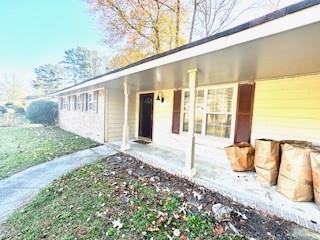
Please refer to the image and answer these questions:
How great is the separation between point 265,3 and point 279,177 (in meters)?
12.3

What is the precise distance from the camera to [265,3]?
12.3 metres

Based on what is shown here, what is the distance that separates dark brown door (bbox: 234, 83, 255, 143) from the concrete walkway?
3.95 metres

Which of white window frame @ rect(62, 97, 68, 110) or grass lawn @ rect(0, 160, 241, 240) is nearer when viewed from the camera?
grass lawn @ rect(0, 160, 241, 240)

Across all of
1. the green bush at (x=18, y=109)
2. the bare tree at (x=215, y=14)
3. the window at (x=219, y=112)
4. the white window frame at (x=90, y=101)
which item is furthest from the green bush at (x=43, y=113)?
the window at (x=219, y=112)

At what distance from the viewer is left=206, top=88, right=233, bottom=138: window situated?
5.70 m

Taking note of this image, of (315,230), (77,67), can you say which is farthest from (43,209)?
(77,67)

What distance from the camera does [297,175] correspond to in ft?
10.7

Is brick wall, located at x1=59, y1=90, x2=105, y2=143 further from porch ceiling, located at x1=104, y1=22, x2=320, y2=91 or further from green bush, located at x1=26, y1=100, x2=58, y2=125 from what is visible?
porch ceiling, located at x1=104, y1=22, x2=320, y2=91

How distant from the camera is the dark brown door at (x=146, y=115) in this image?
9023 mm

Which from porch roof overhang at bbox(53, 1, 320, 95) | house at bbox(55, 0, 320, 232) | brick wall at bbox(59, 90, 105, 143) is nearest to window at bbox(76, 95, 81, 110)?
brick wall at bbox(59, 90, 105, 143)

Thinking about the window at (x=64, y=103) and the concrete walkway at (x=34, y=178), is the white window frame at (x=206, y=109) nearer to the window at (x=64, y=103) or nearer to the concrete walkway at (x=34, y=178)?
the concrete walkway at (x=34, y=178)

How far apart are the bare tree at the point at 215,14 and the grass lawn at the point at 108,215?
12.2 metres

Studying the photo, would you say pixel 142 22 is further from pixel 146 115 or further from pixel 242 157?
pixel 242 157

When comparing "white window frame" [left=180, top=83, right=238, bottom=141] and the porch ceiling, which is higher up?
the porch ceiling
